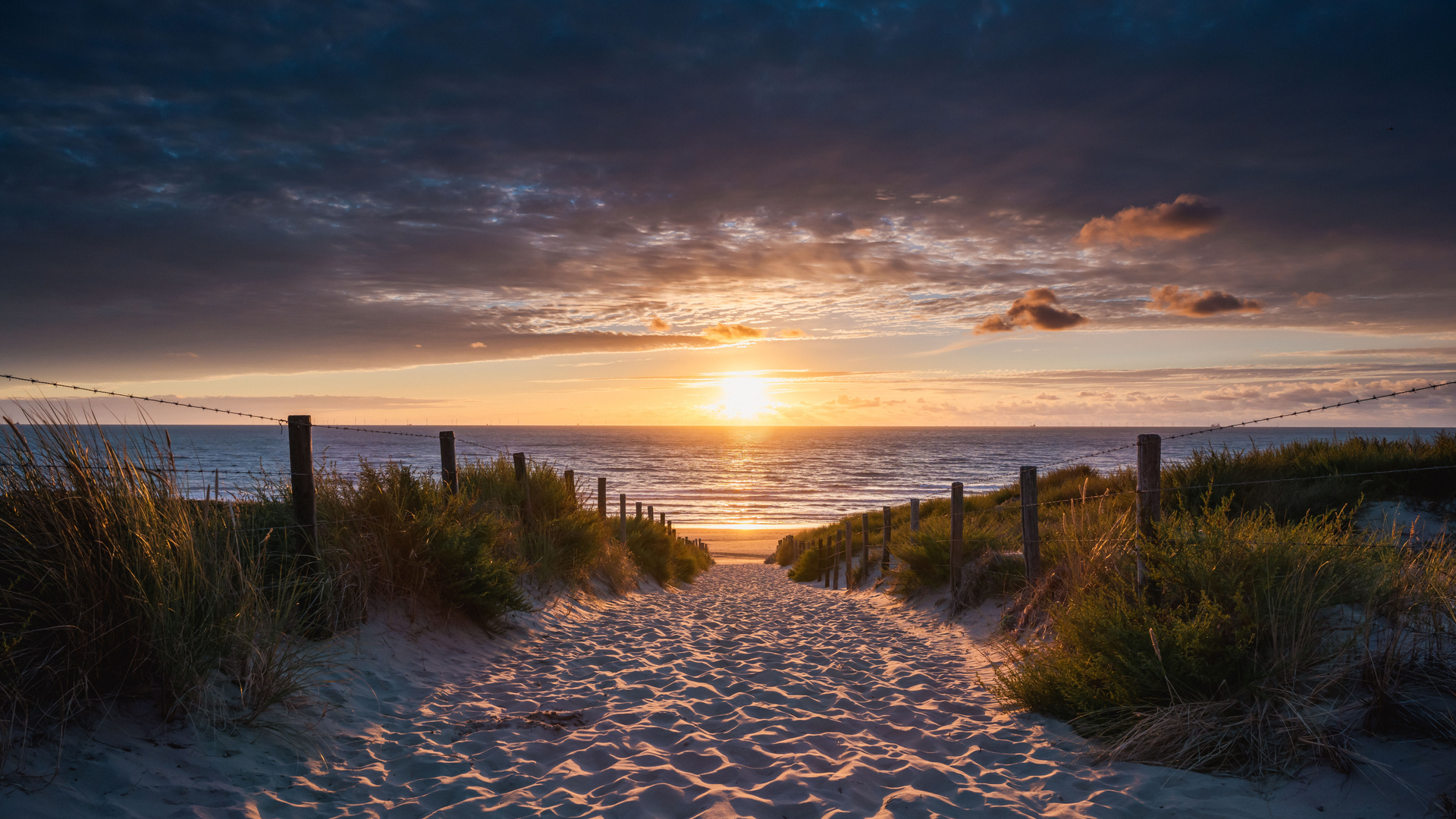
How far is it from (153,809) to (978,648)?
6741 mm

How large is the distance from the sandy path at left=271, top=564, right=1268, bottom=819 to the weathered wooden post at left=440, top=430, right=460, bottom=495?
2.08m

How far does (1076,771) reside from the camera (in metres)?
3.79

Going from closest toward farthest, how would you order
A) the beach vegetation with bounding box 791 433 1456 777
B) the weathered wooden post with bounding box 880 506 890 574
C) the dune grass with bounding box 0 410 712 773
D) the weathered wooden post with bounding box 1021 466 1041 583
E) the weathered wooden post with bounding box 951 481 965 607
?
the dune grass with bounding box 0 410 712 773 < the beach vegetation with bounding box 791 433 1456 777 < the weathered wooden post with bounding box 1021 466 1041 583 < the weathered wooden post with bounding box 951 481 965 607 < the weathered wooden post with bounding box 880 506 890 574

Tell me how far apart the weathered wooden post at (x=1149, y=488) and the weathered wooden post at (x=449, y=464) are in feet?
22.0

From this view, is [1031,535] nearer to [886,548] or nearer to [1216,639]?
[1216,639]

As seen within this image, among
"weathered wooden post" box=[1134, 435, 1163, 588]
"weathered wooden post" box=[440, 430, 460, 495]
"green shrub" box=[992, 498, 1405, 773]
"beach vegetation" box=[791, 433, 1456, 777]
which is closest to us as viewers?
"beach vegetation" box=[791, 433, 1456, 777]

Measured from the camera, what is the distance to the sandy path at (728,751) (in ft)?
11.0

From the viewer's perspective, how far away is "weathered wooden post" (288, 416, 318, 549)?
5.07m

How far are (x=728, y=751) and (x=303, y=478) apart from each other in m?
3.70

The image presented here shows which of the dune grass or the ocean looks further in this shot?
the ocean

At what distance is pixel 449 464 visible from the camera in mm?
7992

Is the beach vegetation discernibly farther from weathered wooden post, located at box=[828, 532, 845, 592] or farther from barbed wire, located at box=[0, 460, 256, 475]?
weathered wooden post, located at box=[828, 532, 845, 592]

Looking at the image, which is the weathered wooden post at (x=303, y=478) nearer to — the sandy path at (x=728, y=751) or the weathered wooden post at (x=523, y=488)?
the sandy path at (x=728, y=751)

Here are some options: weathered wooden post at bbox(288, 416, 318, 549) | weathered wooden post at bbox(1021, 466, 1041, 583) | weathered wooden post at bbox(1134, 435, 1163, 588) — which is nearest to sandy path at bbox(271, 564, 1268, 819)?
weathered wooden post at bbox(1021, 466, 1041, 583)
